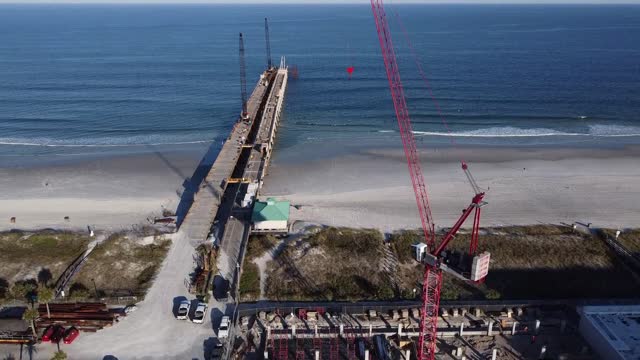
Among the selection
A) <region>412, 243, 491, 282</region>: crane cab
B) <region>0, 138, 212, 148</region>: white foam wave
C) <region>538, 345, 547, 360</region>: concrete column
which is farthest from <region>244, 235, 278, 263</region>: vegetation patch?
<region>0, 138, 212, 148</region>: white foam wave

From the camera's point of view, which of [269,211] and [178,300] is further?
Result: [269,211]

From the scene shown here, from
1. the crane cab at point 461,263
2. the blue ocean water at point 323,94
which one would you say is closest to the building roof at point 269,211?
the crane cab at point 461,263

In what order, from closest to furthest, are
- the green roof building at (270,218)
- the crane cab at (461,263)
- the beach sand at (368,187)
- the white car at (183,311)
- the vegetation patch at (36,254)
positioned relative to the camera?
the crane cab at (461,263) → the white car at (183,311) → the vegetation patch at (36,254) → the green roof building at (270,218) → the beach sand at (368,187)

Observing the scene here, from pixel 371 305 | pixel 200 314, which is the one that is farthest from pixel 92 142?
pixel 371 305

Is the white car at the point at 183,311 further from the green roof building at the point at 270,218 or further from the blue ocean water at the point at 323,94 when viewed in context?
the blue ocean water at the point at 323,94

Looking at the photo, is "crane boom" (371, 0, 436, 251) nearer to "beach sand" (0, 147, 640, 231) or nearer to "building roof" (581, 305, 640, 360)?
"beach sand" (0, 147, 640, 231)

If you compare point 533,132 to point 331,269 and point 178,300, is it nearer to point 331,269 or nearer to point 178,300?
point 331,269

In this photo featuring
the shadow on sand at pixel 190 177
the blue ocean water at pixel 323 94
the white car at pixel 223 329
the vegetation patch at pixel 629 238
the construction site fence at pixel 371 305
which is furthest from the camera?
the blue ocean water at pixel 323 94
